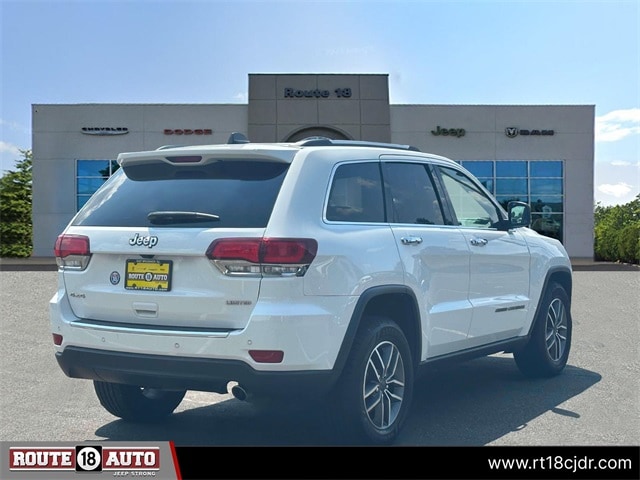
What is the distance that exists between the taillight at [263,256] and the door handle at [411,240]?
107 cm

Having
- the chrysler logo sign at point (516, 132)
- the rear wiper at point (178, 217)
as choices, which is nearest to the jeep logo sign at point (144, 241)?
the rear wiper at point (178, 217)

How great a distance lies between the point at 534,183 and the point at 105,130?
66.3 ft

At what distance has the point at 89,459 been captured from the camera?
4828mm

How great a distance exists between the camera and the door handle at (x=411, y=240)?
18.4 feet

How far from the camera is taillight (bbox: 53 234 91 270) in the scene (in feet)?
17.3

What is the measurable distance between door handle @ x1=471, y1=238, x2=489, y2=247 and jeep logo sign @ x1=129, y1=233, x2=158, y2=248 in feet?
9.05

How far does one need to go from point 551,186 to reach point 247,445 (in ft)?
113

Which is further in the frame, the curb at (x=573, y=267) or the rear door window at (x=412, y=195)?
the curb at (x=573, y=267)

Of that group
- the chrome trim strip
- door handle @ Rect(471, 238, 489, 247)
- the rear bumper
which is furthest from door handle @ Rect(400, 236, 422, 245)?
the chrome trim strip

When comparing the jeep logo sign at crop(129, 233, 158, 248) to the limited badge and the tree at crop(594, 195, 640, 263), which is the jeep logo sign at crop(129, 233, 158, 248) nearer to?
the limited badge

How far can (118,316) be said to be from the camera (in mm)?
5105

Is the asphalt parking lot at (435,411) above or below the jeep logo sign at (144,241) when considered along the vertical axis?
below

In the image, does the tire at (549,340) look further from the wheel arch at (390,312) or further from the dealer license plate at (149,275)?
the dealer license plate at (149,275)

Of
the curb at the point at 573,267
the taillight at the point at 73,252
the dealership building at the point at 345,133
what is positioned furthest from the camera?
the dealership building at the point at 345,133
